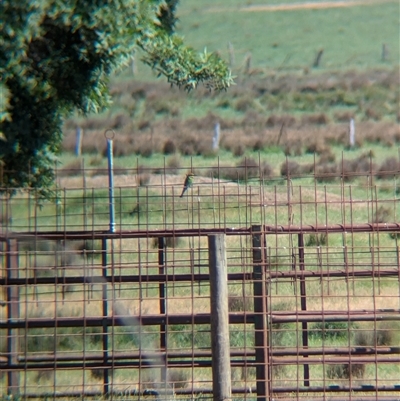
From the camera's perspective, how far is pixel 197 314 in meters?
6.25

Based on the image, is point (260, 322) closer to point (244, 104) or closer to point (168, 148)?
point (168, 148)

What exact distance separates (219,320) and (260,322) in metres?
0.63

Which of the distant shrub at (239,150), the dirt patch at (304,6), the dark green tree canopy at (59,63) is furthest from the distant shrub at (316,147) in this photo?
the dirt patch at (304,6)

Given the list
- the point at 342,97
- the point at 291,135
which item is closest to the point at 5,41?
the point at 291,135

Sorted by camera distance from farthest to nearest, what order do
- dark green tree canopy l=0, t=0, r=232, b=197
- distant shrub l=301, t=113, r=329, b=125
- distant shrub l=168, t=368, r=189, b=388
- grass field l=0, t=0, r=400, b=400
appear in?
1. distant shrub l=301, t=113, r=329, b=125
2. distant shrub l=168, t=368, r=189, b=388
3. grass field l=0, t=0, r=400, b=400
4. dark green tree canopy l=0, t=0, r=232, b=197

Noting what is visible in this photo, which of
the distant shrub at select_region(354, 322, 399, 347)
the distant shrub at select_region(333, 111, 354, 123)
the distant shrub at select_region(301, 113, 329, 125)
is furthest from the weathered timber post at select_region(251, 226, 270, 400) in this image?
the distant shrub at select_region(333, 111, 354, 123)

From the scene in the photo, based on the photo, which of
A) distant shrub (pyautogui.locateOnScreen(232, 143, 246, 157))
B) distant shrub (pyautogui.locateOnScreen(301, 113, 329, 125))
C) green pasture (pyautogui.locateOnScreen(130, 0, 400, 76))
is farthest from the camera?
green pasture (pyautogui.locateOnScreen(130, 0, 400, 76))

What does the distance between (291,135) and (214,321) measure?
22.5 meters

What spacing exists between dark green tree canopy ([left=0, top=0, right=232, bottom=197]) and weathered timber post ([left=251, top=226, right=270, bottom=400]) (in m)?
2.40

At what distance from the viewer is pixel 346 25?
63.8 meters

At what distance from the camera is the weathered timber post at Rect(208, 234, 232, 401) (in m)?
5.53

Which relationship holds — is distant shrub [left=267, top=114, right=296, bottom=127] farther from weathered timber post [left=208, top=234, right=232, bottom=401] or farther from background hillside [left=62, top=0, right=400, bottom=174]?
weathered timber post [left=208, top=234, right=232, bottom=401]

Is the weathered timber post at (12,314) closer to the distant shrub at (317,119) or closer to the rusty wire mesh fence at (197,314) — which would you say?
the rusty wire mesh fence at (197,314)

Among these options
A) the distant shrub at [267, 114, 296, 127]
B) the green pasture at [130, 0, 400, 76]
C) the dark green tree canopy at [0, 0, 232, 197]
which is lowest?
the dark green tree canopy at [0, 0, 232, 197]
